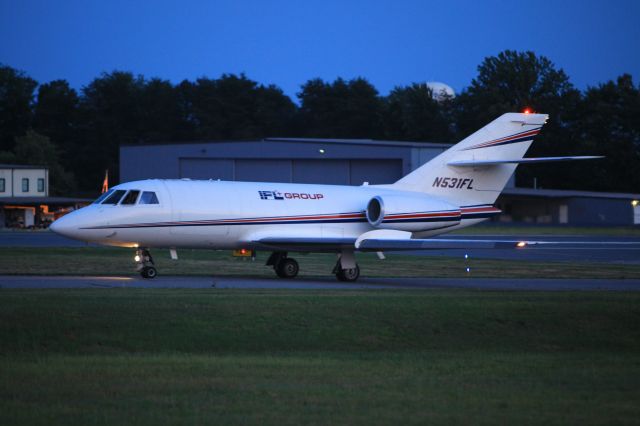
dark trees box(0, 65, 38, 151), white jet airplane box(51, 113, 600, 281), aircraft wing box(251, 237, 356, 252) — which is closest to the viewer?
white jet airplane box(51, 113, 600, 281)

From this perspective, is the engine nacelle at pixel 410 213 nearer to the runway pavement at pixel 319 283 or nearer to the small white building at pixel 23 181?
the runway pavement at pixel 319 283

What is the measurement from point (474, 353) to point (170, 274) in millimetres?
14576

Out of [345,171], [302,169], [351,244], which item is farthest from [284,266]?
[345,171]

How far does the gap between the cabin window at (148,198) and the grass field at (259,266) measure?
3205mm

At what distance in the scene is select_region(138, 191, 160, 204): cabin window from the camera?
2519cm

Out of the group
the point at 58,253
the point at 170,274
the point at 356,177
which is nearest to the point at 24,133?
the point at 356,177

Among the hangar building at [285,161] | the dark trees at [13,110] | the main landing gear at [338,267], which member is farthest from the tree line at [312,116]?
the main landing gear at [338,267]

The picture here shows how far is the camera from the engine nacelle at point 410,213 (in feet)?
91.2

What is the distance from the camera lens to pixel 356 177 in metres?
68.3

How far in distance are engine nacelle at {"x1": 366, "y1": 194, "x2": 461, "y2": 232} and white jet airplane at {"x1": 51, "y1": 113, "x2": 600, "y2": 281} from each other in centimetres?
3

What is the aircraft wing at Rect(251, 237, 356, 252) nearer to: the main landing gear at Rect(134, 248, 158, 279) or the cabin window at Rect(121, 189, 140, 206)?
the main landing gear at Rect(134, 248, 158, 279)

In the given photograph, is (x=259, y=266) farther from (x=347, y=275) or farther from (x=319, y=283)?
(x=319, y=283)

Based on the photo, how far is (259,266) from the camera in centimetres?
3272

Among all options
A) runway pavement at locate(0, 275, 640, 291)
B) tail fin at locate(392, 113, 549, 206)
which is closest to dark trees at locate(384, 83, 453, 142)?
tail fin at locate(392, 113, 549, 206)
